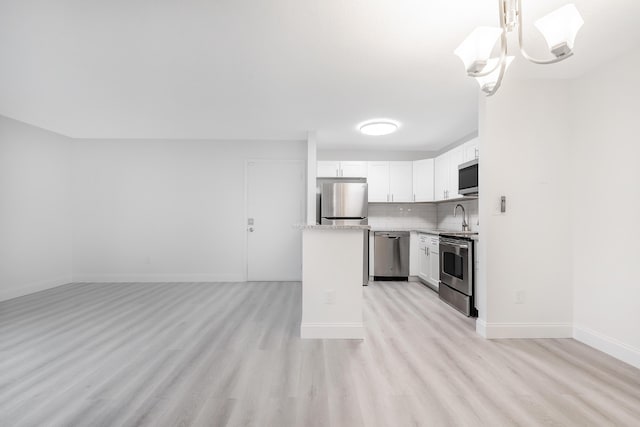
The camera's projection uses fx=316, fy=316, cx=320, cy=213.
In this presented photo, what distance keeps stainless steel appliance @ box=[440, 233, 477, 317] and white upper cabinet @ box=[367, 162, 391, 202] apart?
168cm

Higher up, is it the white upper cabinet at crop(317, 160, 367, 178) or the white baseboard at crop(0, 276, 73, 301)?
the white upper cabinet at crop(317, 160, 367, 178)

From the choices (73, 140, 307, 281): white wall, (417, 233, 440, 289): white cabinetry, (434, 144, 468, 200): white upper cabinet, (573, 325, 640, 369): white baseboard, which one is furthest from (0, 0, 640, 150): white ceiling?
(573, 325, 640, 369): white baseboard

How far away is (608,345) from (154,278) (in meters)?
5.89

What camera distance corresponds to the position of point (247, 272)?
18.0 feet

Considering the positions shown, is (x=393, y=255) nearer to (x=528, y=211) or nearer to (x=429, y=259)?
(x=429, y=259)

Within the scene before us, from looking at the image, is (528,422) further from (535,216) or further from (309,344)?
(535,216)

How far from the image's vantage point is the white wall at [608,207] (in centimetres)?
242

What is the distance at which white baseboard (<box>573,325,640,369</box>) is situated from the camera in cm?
237

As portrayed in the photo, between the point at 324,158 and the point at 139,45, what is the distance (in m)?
3.90

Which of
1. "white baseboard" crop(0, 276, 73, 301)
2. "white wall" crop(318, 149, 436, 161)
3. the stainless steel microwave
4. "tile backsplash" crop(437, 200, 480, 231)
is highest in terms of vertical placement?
"white wall" crop(318, 149, 436, 161)

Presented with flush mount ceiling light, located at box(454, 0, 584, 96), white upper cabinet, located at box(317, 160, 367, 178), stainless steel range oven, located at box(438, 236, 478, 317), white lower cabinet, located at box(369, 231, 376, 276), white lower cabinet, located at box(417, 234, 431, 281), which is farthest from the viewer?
white upper cabinet, located at box(317, 160, 367, 178)

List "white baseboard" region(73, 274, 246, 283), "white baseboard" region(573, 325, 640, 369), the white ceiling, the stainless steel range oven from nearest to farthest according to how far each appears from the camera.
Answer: the white ceiling
"white baseboard" region(573, 325, 640, 369)
the stainless steel range oven
"white baseboard" region(73, 274, 246, 283)

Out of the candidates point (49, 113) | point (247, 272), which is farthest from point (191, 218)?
point (49, 113)

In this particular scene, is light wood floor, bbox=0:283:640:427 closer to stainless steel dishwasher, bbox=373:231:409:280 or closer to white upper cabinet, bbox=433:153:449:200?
stainless steel dishwasher, bbox=373:231:409:280
